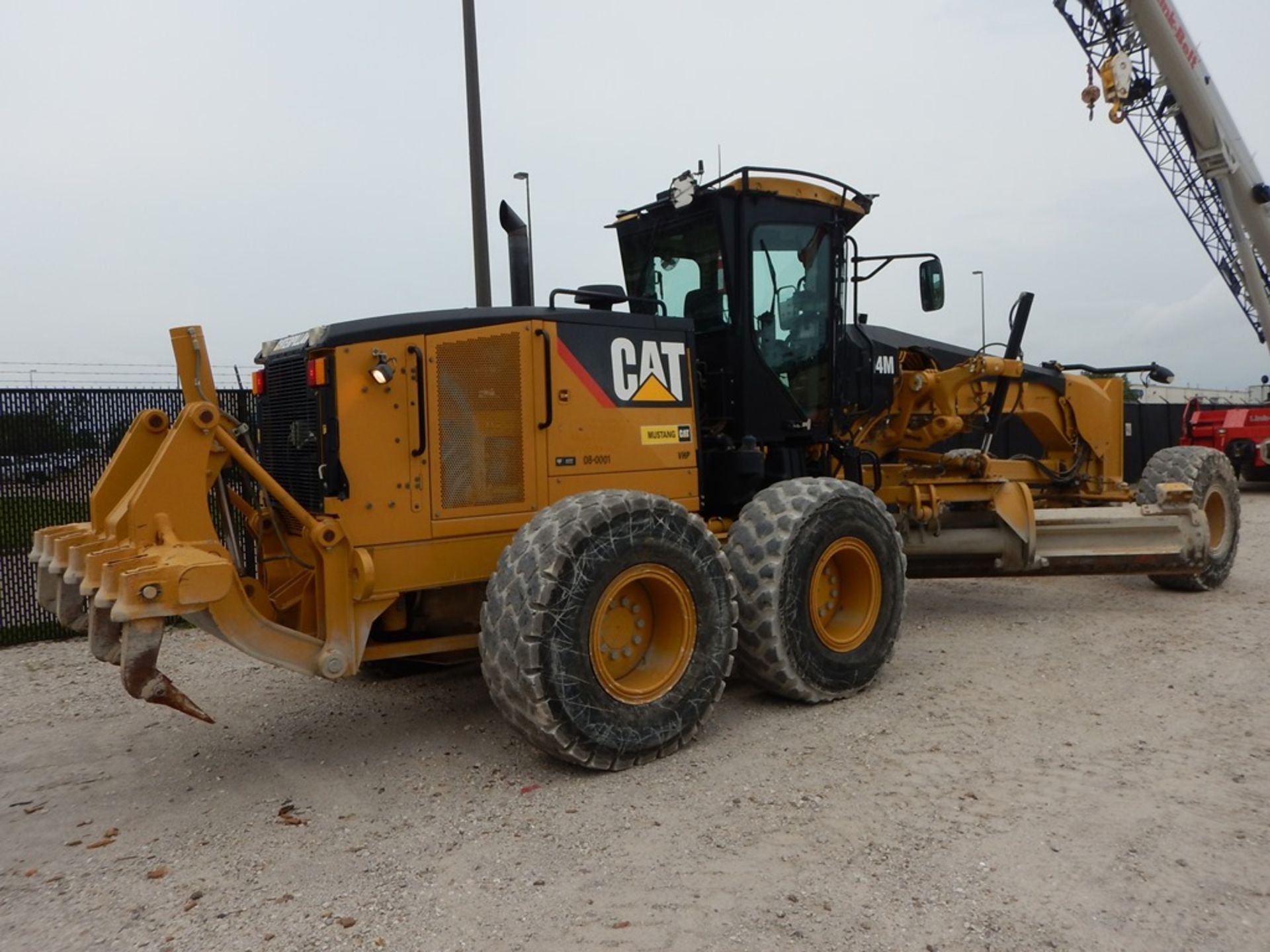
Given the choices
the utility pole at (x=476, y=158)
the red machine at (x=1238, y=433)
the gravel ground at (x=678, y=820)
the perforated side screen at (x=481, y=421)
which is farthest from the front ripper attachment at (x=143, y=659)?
the red machine at (x=1238, y=433)

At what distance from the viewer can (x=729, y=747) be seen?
4680mm

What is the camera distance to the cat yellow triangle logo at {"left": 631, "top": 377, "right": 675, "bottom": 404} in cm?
533

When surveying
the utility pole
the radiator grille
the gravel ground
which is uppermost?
the utility pole

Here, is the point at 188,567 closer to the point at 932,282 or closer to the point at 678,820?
the point at 678,820

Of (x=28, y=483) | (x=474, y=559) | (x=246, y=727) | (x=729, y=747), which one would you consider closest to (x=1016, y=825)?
(x=729, y=747)

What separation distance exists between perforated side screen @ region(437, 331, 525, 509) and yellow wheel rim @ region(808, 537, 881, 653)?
182 cm

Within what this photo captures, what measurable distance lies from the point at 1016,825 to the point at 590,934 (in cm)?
167

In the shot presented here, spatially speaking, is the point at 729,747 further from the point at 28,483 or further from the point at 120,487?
the point at 28,483

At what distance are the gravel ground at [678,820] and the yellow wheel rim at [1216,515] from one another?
293 centimetres

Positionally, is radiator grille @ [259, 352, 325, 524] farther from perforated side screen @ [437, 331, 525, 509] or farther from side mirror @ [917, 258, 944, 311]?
side mirror @ [917, 258, 944, 311]

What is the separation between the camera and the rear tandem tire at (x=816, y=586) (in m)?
5.11

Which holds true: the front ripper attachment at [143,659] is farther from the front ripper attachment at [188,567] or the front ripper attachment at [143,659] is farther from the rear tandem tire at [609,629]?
the rear tandem tire at [609,629]

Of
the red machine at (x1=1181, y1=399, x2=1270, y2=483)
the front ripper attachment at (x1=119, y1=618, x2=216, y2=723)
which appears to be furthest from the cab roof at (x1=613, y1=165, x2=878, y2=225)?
the red machine at (x1=1181, y1=399, x2=1270, y2=483)

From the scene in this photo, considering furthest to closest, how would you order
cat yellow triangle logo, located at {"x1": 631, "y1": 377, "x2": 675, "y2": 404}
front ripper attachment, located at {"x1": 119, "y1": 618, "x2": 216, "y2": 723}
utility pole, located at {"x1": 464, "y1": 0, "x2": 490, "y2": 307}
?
utility pole, located at {"x1": 464, "y1": 0, "x2": 490, "y2": 307}
cat yellow triangle logo, located at {"x1": 631, "y1": 377, "x2": 675, "y2": 404}
front ripper attachment, located at {"x1": 119, "y1": 618, "x2": 216, "y2": 723}
